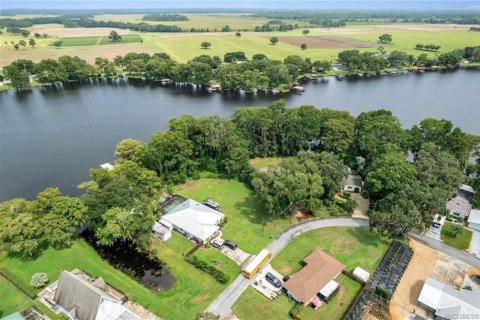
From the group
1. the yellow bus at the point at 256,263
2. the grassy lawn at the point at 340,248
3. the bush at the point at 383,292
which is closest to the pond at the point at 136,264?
the yellow bus at the point at 256,263

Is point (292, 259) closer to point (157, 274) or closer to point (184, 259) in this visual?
point (184, 259)

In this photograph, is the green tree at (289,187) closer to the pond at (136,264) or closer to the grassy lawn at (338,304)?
the grassy lawn at (338,304)

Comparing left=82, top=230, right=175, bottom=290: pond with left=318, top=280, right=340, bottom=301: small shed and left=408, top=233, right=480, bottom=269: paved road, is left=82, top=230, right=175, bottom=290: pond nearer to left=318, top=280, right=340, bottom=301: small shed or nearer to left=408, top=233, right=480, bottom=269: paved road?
left=318, top=280, right=340, bottom=301: small shed

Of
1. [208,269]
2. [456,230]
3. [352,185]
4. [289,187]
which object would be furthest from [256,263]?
[456,230]

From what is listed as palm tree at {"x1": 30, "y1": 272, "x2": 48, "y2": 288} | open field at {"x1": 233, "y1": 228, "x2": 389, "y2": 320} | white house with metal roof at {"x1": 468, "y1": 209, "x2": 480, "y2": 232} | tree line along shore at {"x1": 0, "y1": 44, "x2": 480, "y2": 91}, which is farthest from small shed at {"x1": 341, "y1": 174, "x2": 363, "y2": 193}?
tree line along shore at {"x1": 0, "y1": 44, "x2": 480, "y2": 91}

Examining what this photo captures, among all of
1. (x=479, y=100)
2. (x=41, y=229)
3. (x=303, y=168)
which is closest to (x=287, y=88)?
(x=479, y=100)
